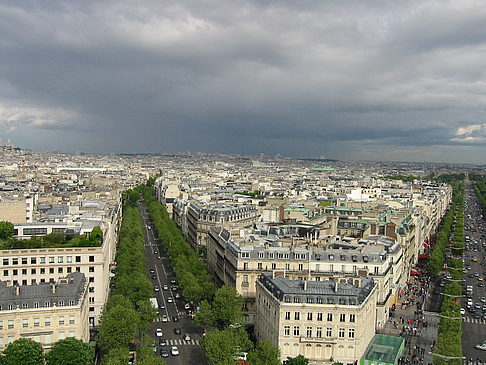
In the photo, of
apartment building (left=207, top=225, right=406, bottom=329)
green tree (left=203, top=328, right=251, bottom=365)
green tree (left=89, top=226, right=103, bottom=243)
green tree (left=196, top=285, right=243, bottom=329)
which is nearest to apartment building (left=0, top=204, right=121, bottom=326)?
green tree (left=89, top=226, right=103, bottom=243)

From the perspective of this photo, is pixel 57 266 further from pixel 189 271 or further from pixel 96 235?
pixel 189 271

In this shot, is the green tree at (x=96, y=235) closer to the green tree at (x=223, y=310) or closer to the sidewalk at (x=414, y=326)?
the green tree at (x=223, y=310)

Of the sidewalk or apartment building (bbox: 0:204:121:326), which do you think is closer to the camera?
the sidewalk

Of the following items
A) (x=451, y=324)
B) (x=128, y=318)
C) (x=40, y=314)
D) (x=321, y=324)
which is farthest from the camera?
(x=451, y=324)

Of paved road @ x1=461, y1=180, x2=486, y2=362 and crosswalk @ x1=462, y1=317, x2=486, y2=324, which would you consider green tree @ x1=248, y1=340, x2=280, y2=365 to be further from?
crosswalk @ x1=462, y1=317, x2=486, y2=324

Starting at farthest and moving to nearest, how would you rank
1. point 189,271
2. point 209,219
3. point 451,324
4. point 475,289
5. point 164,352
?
1. point 209,219
2. point 475,289
3. point 189,271
4. point 451,324
5. point 164,352

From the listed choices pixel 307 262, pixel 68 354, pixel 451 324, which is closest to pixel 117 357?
pixel 68 354
